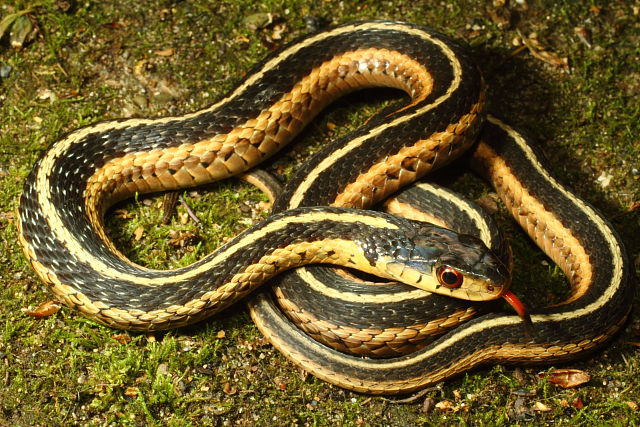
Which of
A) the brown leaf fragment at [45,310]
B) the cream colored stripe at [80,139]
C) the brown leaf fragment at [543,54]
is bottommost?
the brown leaf fragment at [45,310]

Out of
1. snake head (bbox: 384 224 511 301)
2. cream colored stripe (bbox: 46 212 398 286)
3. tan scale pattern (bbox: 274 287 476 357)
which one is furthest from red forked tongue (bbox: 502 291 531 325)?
cream colored stripe (bbox: 46 212 398 286)

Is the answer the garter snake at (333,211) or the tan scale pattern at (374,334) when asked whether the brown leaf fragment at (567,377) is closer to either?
the garter snake at (333,211)

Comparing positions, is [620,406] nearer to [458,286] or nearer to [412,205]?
[458,286]

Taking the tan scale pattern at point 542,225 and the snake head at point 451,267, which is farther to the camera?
the tan scale pattern at point 542,225

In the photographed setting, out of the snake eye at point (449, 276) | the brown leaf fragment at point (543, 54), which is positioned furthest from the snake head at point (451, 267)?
the brown leaf fragment at point (543, 54)

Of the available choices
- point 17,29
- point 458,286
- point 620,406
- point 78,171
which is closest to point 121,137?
point 78,171

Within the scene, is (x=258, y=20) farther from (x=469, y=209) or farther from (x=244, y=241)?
(x=469, y=209)
